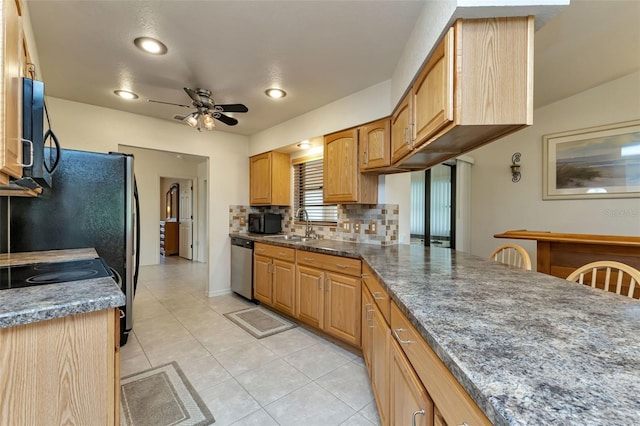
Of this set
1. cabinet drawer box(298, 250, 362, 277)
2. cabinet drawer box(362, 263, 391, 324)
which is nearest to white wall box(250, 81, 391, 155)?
cabinet drawer box(298, 250, 362, 277)

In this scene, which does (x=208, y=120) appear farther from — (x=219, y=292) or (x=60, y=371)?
(x=219, y=292)

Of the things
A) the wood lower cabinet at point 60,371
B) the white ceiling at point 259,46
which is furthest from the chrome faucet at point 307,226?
the wood lower cabinet at point 60,371

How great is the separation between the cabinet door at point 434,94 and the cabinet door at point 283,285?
1.89 meters

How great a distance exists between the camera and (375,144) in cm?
261

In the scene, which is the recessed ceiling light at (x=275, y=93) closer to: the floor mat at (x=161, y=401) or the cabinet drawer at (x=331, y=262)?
the cabinet drawer at (x=331, y=262)

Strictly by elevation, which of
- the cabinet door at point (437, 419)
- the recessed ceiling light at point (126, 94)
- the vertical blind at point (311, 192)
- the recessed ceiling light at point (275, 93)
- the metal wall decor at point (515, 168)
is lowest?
the cabinet door at point (437, 419)

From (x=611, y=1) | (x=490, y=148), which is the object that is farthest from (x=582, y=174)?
(x=611, y=1)

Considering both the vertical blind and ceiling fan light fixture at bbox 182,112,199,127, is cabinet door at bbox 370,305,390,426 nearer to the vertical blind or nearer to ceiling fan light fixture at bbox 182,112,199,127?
the vertical blind

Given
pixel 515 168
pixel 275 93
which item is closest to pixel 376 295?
pixel 275 93

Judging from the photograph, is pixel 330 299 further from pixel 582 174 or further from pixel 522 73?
pixel 582 174

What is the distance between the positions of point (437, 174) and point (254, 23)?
339cm

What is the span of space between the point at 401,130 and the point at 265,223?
2.36 metres

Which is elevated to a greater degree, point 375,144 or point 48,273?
point 375,144

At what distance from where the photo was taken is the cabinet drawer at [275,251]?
3031 mm
